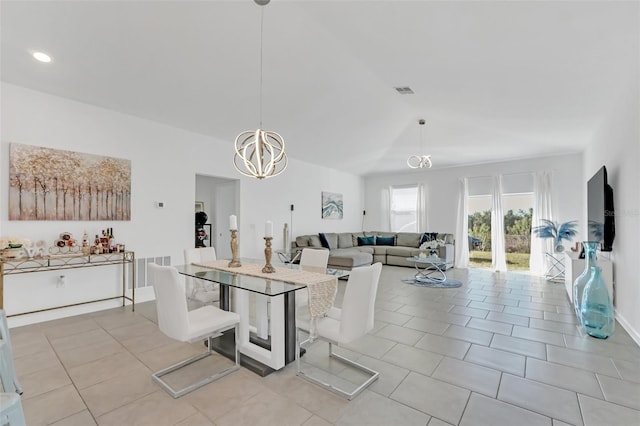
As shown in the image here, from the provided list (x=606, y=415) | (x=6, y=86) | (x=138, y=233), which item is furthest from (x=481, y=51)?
(x=6, y=86)

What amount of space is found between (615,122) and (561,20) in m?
2.19

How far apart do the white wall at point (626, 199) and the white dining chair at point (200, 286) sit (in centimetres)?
432

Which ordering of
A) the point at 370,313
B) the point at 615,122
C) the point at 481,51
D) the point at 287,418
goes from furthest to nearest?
1. the point at 615,122
2. the point at 481,51
3. the point at 370,313
4. the point at 287,418

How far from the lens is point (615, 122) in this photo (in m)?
3.72

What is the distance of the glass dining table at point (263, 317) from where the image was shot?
2377mm

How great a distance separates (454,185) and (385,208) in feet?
7.03

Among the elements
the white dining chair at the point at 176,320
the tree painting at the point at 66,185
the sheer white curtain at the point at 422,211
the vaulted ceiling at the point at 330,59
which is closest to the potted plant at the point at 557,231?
the vaulted ceiling at the point at 330,59

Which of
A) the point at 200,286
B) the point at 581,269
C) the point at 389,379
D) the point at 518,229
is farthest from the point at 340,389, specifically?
the point at 518,229

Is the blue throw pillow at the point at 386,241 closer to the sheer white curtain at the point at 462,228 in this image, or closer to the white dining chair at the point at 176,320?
the sheer white curtain at the point at 462,228

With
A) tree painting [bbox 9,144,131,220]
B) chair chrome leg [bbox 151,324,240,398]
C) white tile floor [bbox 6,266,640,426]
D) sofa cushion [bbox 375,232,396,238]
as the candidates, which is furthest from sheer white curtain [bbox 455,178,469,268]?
tree painting [bbox 9,144,131,220]

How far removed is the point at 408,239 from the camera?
8461mm

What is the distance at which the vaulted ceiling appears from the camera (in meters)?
2.62

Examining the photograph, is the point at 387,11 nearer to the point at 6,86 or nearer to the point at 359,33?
the point at 359,33

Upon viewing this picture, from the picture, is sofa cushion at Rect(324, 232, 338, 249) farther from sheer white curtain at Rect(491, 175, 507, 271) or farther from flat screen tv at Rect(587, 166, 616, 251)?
flat screen tv at Rect(587, 166, 616, 251)
